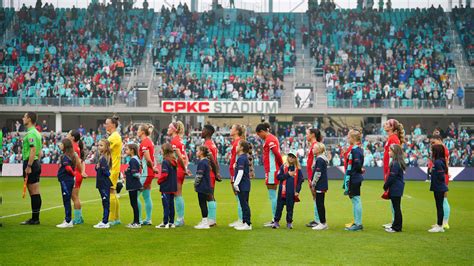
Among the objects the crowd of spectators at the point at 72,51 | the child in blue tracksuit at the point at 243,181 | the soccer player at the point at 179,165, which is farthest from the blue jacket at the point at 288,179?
the crowd of spectators at the point at 72,51

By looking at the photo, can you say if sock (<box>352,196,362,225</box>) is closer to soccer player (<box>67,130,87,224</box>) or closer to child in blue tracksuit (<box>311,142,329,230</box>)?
child in blue tracksuit (<box>311,142,329,230</box>)

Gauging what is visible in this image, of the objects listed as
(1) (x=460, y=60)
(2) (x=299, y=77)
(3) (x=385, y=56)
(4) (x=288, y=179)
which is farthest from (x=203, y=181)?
(1) (x=460, y=60)

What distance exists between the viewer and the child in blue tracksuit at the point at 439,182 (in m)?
14.6

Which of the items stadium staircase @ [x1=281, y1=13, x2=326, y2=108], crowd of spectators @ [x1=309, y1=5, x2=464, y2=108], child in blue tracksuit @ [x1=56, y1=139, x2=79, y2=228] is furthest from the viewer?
stadium staircase @ [x1=281, y1=13, x2=326, y2=108]

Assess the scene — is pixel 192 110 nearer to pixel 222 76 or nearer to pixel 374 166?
pixel 222 76

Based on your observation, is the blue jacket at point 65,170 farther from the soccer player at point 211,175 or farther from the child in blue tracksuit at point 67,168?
the soccer player at point 211,175

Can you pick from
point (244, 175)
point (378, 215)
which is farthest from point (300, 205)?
point (244, 175)

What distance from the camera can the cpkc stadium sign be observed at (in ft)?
147

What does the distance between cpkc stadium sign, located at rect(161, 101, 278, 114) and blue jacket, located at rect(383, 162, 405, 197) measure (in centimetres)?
3056

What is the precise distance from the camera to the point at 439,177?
48.4 ft

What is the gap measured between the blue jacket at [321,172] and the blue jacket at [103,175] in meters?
4.07

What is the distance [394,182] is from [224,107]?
3087cm

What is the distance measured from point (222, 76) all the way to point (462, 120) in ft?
49.3

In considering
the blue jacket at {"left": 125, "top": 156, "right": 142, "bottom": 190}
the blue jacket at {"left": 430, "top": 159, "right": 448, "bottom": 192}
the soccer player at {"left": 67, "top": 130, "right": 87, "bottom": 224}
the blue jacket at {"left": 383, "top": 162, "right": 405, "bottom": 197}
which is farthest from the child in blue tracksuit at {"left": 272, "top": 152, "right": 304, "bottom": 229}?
the soccer player at {"left": 67, "top": 130, "right": 87, "bottom": 224}
